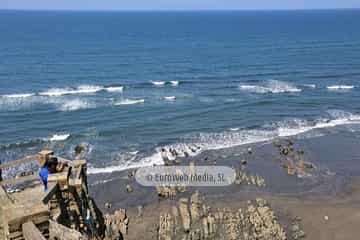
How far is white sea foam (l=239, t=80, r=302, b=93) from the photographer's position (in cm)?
5388

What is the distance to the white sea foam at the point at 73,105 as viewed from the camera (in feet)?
150

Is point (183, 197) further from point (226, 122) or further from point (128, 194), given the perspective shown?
point (226, 122)

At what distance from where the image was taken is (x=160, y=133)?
38844 millimetres

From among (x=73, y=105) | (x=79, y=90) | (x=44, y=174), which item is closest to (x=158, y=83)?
(x=79, y=90)

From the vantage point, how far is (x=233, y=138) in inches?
1490

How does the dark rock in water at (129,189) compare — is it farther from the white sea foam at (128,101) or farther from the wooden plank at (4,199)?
the white sea foam at (128,101)

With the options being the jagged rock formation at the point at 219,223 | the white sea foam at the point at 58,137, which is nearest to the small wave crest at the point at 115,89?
the white sea foam at the point at 58,137

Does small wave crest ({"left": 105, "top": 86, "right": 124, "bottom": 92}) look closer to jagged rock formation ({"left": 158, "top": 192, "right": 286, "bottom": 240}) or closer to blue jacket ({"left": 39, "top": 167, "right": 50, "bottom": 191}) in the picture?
jagged rock formation ({"left": 158, "top": 192, "right": 286, "bottom": 240})

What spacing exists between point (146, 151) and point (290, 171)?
11.5 metres

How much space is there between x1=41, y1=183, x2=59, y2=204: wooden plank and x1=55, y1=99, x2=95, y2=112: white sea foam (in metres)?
35.8

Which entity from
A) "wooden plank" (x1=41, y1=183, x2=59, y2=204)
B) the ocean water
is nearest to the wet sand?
the ocean water

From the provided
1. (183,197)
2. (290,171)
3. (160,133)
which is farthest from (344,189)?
(160,133)

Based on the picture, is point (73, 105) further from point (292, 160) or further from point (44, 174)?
point (44, 174)

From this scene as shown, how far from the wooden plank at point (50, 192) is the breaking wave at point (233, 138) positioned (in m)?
20.6
